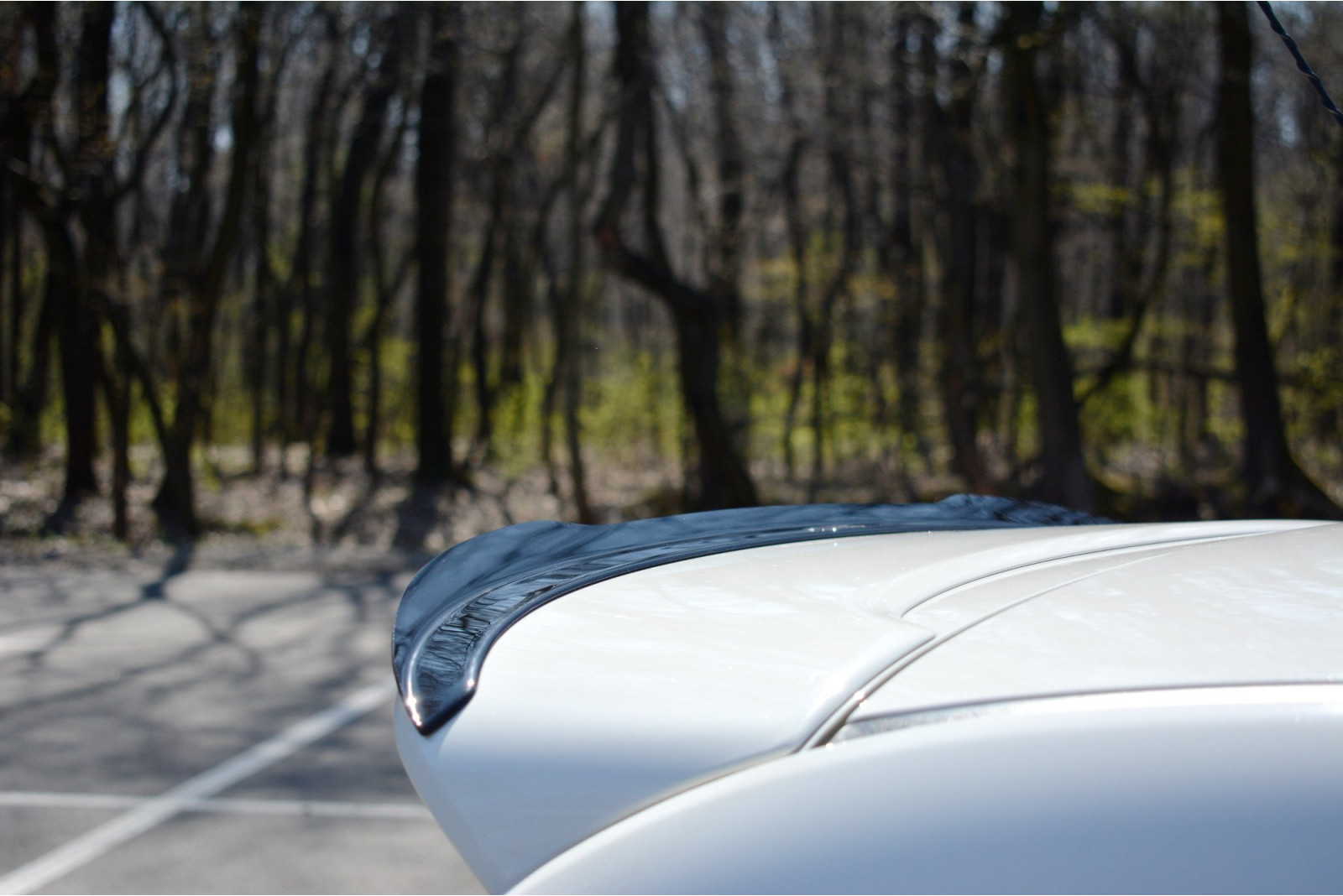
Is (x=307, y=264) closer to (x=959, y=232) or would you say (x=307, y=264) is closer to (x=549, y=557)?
(x=959, y=232)

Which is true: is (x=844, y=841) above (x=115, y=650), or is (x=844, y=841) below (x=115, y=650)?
above

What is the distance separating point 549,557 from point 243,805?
9.38 feet

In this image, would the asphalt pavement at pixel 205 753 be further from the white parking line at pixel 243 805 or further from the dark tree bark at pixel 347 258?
the dark tree bark at pixel 347 258

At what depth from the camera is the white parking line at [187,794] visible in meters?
3.62

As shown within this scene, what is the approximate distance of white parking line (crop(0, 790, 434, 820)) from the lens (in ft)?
13.6

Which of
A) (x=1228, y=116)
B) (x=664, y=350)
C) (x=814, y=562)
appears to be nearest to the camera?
(x=814, y=562)

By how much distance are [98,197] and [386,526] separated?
15.8 feet

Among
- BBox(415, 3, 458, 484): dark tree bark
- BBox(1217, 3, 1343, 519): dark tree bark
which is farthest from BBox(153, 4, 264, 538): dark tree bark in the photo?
BBox(1217, 3, 1343, 519): dark tree bark

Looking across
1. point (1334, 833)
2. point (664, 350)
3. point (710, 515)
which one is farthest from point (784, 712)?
point (664, 350)

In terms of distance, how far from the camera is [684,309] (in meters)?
12.5

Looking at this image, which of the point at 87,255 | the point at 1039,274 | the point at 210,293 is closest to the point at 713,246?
the point at 1039,274

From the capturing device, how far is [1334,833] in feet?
3.83

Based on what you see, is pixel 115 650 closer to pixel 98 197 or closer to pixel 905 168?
pixel 98 197

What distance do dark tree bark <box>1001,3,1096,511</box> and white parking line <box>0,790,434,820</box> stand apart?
779cm
